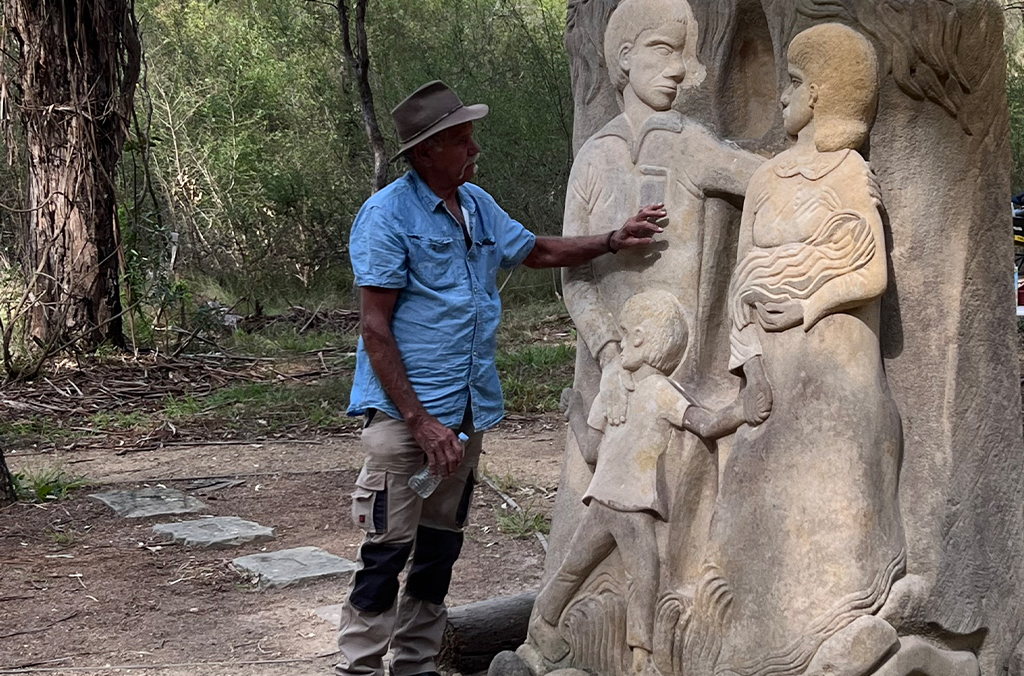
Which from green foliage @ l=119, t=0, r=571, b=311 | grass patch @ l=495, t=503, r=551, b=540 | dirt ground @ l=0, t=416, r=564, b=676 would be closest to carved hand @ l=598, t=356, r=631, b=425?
dirt ground @ l=0, t=416, r=564, b=676

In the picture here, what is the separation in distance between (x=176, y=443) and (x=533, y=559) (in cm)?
303

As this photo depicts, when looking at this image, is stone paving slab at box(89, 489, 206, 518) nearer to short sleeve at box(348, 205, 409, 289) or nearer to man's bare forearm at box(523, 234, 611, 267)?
short sleeve at box(348, 205, 409, 289)

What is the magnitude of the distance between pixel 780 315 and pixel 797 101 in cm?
56

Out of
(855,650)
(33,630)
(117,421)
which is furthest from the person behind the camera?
(117,421)

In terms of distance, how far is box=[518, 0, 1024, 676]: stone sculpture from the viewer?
3033 mm

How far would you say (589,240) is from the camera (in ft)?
11.7

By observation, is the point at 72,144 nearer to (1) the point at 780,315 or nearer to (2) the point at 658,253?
(2) the point at 658,253

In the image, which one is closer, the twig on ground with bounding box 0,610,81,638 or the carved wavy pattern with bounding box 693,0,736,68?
the carved wavy pattern with bounding box 693,0,736,68

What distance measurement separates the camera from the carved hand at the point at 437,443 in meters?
3.44

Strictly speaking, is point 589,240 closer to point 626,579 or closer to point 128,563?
point 626,579

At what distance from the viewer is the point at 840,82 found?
3.09 meters

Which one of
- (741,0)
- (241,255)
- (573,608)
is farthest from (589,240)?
(241,255)

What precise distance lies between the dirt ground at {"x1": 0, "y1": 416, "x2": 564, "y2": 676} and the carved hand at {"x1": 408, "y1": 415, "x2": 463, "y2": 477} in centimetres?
102

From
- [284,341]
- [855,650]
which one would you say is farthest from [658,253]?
[284,341]
